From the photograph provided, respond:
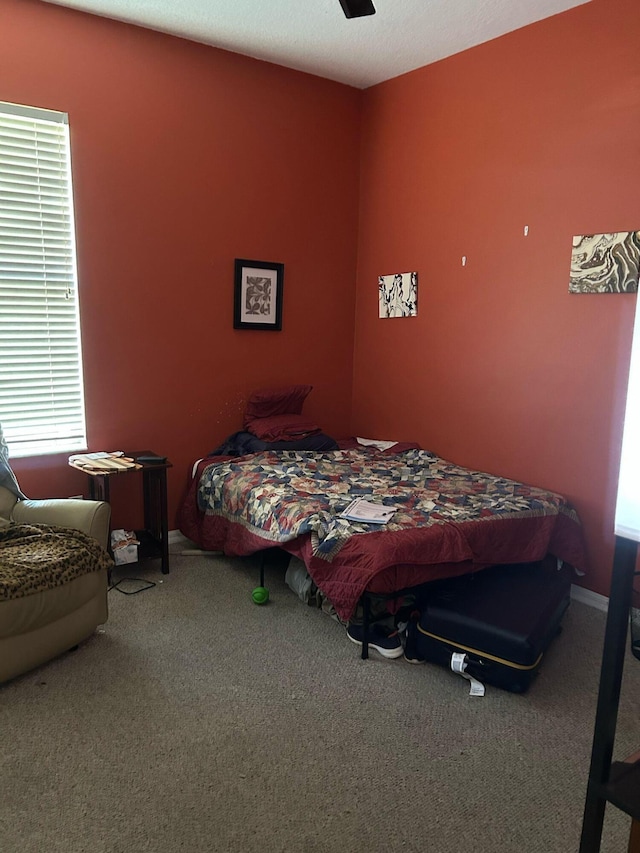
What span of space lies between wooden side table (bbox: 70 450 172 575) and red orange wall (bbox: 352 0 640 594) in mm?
1743

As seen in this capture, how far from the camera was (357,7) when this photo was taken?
2.38 metres

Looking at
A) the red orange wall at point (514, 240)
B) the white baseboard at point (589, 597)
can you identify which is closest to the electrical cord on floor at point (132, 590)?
the red orange wall at point (514, 240)

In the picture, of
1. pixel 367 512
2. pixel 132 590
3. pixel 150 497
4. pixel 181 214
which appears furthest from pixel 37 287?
pixel 367 512

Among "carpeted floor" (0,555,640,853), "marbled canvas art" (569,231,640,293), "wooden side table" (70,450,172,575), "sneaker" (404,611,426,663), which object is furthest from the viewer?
"wooden side table" (70,450,172,575)

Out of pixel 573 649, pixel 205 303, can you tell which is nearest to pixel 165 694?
pixel 573 649

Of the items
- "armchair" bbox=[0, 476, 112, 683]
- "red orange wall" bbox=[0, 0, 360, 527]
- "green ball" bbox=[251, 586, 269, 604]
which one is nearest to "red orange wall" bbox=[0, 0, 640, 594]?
"red orange wall" bbox=[0, 0, 360, 527]

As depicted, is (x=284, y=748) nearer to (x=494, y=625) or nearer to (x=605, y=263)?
(x=494, y=625)

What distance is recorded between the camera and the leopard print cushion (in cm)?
227

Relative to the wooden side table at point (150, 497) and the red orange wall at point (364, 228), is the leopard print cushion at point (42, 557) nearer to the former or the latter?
the wooden side table at point (150, 497)

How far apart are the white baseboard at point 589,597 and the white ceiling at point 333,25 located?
2997 millimetres

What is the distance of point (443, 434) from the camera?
3992mm

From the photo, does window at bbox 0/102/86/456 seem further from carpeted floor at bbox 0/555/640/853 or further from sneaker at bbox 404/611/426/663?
sneaker at bbox 404/611/426/663

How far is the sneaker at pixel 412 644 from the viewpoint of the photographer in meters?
2.54

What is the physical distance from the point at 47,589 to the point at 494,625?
69.0 inches
